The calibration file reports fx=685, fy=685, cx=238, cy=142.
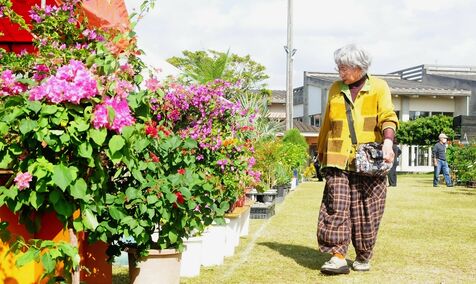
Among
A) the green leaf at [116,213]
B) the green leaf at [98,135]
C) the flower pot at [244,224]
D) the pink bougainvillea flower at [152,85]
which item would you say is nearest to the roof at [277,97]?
the flower pot at [244,224]

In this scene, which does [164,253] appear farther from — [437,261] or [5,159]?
[437,261]

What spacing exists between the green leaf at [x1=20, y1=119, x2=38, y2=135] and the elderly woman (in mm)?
3221

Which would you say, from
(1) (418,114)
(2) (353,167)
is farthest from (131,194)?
(1) (418,114)

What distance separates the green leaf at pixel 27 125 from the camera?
112 inches

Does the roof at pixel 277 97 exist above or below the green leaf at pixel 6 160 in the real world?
above

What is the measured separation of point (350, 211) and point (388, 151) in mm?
682

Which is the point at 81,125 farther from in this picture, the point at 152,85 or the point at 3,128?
the point at 152,85

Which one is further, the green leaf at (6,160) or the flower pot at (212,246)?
the flower pot at (212,246)

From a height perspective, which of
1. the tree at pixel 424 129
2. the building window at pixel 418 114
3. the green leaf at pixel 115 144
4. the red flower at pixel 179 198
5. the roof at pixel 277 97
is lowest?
the red flower at pixel 179 198

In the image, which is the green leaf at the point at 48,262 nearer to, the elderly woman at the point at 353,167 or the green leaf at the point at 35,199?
the green leaf at the point at 35,199

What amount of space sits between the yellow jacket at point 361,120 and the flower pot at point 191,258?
1.31 meters

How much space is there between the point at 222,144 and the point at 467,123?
2319 centimetres

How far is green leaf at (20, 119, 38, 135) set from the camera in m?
2.85

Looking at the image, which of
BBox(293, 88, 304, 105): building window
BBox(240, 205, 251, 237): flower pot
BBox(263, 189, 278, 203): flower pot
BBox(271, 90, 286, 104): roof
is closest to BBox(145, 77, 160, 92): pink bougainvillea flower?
BBox(240, 205, 251, 237): flower pot
